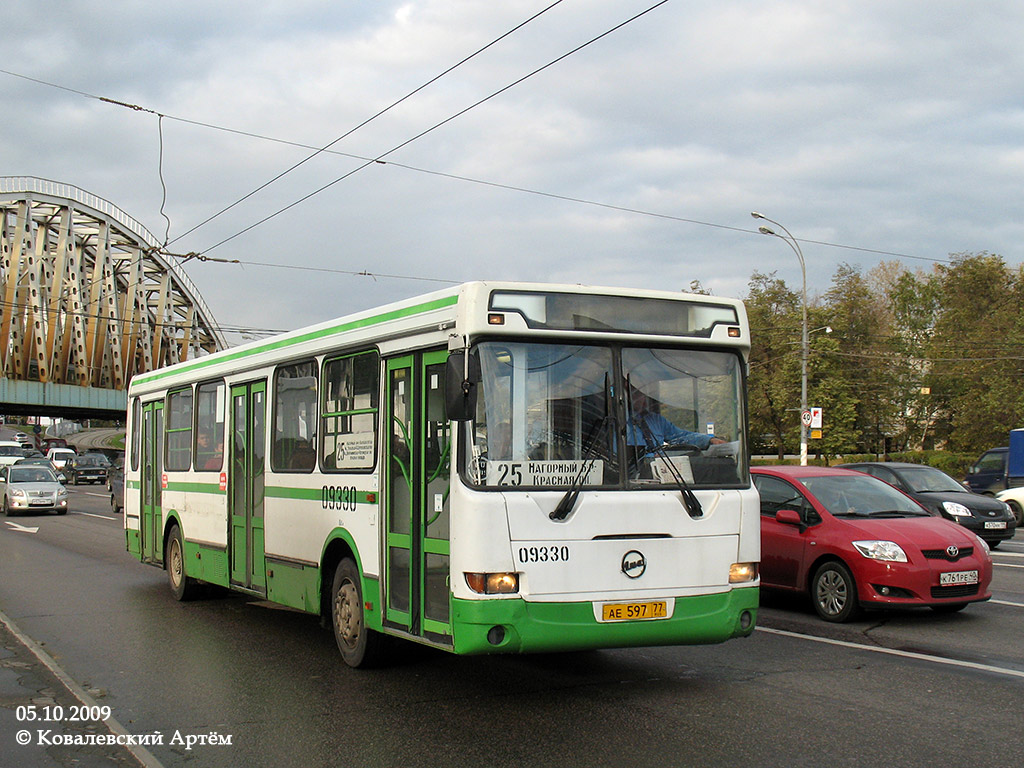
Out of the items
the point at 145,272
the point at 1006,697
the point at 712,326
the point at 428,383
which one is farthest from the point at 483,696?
the point at 145,272

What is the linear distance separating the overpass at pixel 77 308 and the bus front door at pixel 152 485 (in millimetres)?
46037

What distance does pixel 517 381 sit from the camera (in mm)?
6609

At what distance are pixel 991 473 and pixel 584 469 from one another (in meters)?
22.7

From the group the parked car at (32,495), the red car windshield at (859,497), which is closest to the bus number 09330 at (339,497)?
the red car windshield at (859,497)

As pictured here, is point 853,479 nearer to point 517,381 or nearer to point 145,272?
point 517,381

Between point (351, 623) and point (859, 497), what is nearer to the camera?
point (351, 623)

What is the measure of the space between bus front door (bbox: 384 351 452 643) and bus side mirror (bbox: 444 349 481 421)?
0.42 m

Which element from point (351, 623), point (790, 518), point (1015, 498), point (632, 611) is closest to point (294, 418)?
point (351, 623)

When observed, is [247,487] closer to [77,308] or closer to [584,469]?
[584,469]

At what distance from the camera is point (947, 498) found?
631 inches

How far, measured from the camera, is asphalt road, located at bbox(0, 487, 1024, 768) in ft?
19.0

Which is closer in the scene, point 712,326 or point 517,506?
point 517,506

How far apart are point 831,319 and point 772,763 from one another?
168 feet

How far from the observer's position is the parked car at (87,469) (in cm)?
5634
